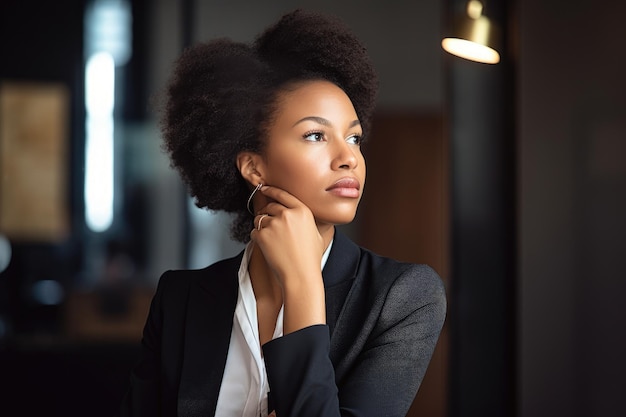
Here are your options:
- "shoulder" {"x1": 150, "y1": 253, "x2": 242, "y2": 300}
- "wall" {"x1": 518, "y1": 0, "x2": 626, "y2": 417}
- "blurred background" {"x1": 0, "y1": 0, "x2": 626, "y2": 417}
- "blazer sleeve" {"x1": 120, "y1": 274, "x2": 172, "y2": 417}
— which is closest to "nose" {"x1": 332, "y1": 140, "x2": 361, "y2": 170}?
"shoulder" {"x1": 150, "y1": 253, "x2": 242, "y2": 300}

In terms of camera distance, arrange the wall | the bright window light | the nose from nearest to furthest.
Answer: the nose, the wall, the bright window light

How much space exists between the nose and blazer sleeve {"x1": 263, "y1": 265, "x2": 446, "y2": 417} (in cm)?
21

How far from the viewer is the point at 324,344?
4.17 ft

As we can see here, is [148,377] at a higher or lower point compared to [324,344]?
lower

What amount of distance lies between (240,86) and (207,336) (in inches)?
18.6

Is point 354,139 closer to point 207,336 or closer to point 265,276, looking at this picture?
point 265,276

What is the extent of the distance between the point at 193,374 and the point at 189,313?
4.9 inches

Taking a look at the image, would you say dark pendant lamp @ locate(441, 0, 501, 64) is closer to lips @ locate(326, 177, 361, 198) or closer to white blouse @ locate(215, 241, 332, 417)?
lips @ locate(326, 177, 361, 198)

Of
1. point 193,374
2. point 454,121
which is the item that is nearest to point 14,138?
point 454,121

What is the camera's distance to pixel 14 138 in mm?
6004

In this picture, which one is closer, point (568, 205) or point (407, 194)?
point (568, 205)

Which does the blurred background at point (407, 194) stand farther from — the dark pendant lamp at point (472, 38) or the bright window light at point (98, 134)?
the dark pendant lamp at point (472, 38)

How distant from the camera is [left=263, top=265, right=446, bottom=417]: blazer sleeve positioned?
125 cm

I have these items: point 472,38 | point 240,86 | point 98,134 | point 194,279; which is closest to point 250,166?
point 240,86
